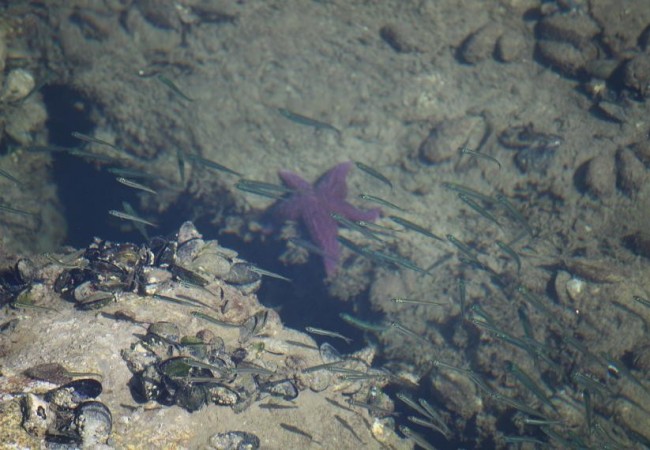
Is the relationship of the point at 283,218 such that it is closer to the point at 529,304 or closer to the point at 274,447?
the point at 274,447

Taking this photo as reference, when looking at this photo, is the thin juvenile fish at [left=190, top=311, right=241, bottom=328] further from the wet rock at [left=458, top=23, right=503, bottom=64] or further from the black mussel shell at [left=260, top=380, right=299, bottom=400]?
the wet rock at [left=458, top=23, right=503, bottom=64]

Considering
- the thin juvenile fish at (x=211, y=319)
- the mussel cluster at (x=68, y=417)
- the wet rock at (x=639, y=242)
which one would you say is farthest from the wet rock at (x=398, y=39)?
the mussel cluster at (x=68, y=417)

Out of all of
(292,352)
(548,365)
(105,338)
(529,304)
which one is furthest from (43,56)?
(548,365)

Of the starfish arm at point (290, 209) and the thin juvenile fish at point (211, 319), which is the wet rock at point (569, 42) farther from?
the thin juvenile fish at point (211, 319)

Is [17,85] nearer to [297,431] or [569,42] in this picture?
[297,431]

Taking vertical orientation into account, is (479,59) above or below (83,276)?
above

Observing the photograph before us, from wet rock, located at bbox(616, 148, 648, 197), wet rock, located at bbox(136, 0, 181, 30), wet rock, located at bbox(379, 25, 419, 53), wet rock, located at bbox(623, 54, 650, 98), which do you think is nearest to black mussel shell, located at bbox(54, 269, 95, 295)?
wet rock, located at bbox(136, 0, 181, 30)

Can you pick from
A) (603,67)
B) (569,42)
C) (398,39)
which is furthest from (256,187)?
(603,67)
